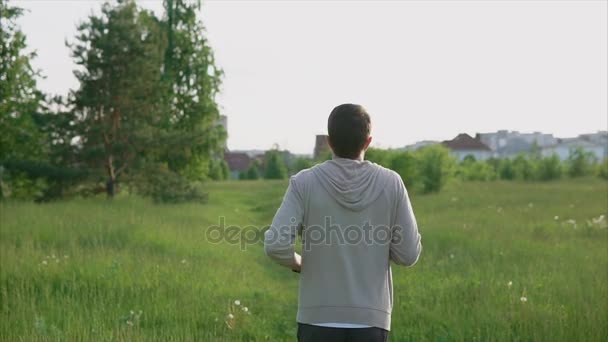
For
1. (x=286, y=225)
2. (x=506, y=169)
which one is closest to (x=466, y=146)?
(x=506, y=169)

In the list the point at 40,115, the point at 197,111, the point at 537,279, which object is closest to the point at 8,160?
the point at 40,115

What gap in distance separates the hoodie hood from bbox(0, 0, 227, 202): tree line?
19.2 meters

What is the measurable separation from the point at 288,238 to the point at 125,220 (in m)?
10.6

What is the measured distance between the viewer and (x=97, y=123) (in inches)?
821

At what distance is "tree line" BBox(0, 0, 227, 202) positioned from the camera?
20500 millimetres

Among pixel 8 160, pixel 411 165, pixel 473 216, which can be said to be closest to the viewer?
pixel 473 216

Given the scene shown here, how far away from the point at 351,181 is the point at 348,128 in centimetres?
24

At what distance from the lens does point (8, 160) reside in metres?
20.6

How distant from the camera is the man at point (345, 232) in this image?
2600mm

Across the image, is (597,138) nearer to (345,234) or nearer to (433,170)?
(433,170)

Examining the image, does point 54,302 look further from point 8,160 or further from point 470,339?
point 8,160

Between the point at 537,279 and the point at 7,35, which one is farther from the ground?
the point at 7,35

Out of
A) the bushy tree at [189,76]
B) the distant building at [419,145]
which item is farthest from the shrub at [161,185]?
the distant building at [419,145]

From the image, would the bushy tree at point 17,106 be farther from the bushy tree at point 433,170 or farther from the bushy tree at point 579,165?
the bushy tree at point 579,165
